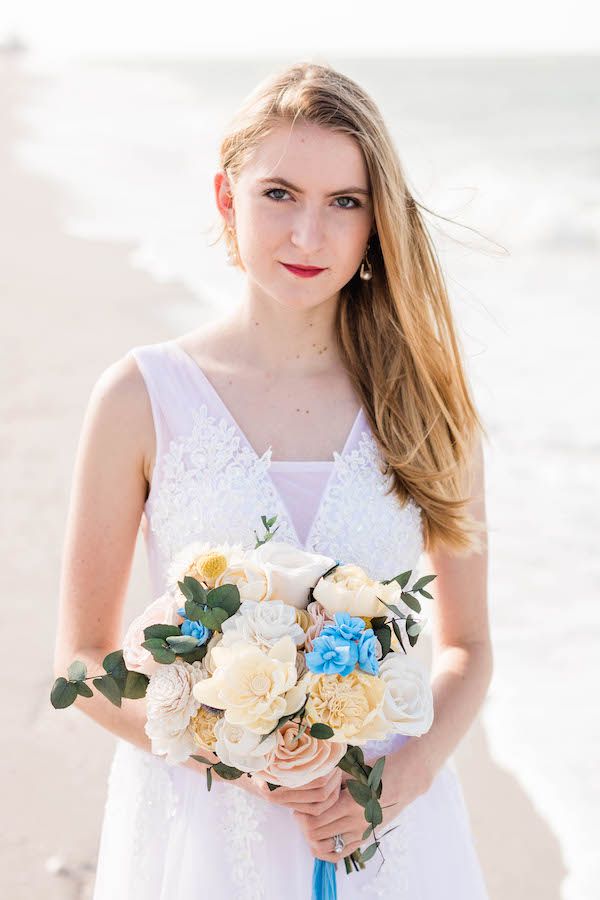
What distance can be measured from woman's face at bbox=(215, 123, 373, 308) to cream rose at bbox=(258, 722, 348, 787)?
108 cm

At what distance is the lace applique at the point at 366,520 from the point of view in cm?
252

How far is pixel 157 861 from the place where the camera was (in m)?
2.49

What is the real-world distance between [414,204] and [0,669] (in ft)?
11.0

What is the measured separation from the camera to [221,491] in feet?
8.25

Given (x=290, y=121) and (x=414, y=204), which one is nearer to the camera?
(x=290, y=121)

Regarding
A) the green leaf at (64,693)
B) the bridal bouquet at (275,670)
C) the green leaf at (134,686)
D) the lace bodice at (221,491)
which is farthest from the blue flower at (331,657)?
the lace bodice at (221,491)

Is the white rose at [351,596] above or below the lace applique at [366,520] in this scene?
above

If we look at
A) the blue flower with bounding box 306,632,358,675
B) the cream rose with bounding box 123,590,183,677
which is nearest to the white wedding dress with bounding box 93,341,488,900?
the cream rose with bounding box 123,590,183,677

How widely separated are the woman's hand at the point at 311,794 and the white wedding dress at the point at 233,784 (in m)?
0.26

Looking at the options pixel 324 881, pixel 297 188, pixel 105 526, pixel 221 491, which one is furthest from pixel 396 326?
pixel 324 881

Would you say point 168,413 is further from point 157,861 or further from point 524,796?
point 524,796

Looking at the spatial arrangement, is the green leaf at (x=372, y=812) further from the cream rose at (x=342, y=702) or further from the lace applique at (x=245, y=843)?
the lace applique at (x=245, y=843)

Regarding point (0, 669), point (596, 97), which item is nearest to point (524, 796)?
point (0, 669)

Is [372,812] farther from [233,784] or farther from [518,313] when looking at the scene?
[518,313]
